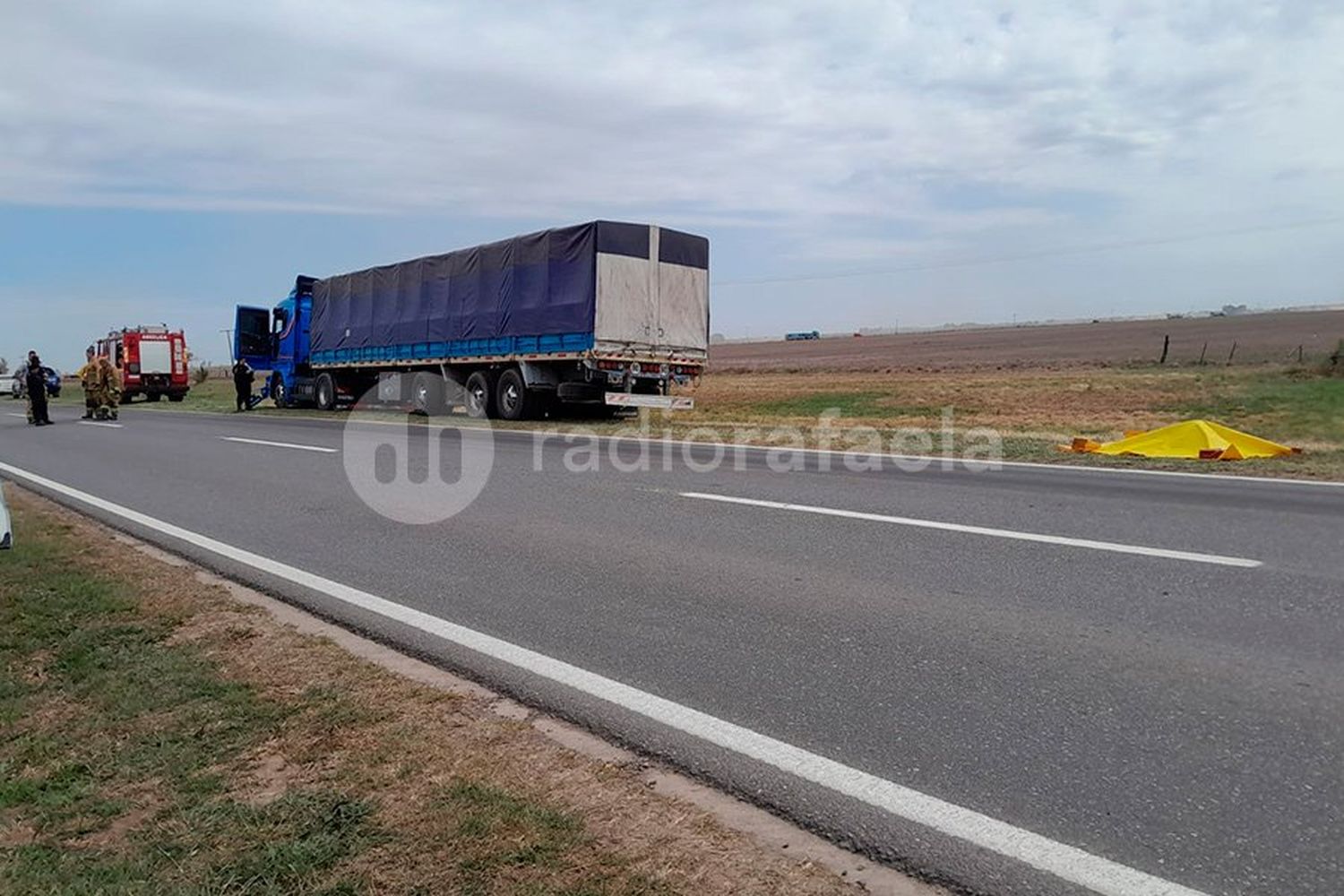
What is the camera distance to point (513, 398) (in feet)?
69.4

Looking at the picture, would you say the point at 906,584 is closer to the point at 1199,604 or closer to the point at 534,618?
the point at 1199,604

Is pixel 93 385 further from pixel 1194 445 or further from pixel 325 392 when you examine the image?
pixel 1194 445

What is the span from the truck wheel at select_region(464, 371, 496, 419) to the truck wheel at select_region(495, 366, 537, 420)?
0.78 feet

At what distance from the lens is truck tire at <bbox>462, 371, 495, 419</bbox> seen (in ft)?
71.9

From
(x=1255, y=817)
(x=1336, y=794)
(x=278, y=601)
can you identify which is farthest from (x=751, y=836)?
(x=278, y=601)

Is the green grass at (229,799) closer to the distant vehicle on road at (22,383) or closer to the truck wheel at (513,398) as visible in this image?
the truck wheel at (513,398)

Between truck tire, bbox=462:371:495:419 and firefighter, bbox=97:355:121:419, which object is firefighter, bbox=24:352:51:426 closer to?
firefighter, bbox=97:355:121:419

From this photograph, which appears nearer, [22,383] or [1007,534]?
[1007,534]

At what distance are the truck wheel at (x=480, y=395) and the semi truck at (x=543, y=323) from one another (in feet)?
0.09

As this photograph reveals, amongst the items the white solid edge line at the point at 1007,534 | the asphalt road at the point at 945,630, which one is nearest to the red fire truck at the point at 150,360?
the asphalt road at the point at 945,630

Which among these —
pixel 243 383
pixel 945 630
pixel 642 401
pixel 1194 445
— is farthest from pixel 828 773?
pixel 243 383

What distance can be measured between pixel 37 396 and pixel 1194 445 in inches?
990

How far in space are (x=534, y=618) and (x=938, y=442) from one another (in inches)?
433

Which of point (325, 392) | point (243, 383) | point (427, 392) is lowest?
point (325, 392)
